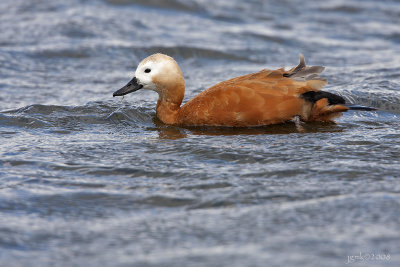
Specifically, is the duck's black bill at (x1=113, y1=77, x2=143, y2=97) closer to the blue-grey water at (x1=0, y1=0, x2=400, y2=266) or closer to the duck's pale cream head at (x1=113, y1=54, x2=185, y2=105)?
the duck's pale cream head at (x1=113, y1=54, x2=185, y2=105)

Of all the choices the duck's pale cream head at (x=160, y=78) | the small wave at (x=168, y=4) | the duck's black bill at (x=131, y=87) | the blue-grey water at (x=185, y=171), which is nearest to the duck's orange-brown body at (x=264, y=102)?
the blue-grey water at (x=185, y=171)

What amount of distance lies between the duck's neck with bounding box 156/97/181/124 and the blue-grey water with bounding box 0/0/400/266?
12 cm

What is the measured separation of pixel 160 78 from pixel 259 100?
135cm

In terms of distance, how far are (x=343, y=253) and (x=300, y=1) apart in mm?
11672

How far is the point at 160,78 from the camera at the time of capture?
7.23 meters

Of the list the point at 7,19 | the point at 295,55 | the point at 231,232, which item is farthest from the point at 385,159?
the point at 7,19

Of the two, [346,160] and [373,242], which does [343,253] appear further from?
[346,160]

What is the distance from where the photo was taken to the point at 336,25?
13109 mm

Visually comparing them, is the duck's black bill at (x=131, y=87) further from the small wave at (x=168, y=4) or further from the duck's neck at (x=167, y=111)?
the small wave at (x=168, y=4)

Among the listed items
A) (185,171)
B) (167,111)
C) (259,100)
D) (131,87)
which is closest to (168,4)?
(131,87)

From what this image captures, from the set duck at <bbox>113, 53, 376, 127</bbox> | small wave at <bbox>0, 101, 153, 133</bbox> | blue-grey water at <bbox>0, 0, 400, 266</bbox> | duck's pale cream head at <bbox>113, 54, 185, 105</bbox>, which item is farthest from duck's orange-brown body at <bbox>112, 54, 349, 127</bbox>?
small wave at <bbox>0, 101, 153, 133</bbox>

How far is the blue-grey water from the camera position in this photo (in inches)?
162

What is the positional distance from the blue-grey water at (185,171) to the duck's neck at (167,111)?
117mm

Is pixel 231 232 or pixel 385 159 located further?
pixel 385 159
